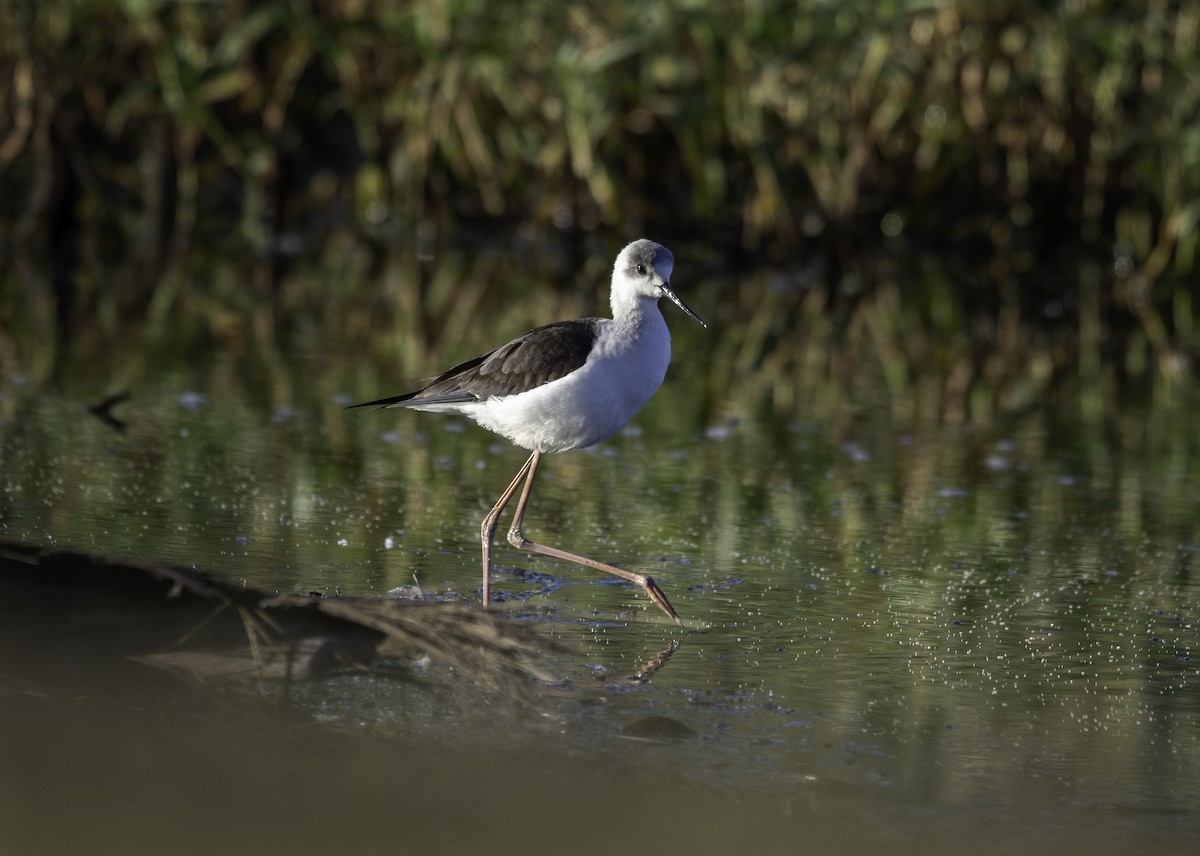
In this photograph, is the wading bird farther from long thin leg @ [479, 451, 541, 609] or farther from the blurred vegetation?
the blurred vegetation

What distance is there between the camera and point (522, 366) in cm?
502

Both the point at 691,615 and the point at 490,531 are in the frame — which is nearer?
the point at 691,615

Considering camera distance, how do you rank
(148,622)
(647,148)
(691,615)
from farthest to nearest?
(647,148), (691,615), (148,622)

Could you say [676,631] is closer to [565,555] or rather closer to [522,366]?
[565,555]

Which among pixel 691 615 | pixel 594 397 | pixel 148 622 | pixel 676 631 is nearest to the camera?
pixel 148 622

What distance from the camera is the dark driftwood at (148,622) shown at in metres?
3.56

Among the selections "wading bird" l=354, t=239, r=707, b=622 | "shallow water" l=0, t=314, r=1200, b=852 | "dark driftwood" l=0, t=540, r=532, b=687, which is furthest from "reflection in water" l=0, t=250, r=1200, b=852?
"wading bird" l=354, t=239, r=707, b=622

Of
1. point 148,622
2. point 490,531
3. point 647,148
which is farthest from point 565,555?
point 647,148

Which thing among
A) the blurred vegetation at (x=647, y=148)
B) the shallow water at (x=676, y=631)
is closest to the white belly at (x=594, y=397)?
the shallow water at (x=676, y=631)

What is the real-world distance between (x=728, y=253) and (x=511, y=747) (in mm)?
9452

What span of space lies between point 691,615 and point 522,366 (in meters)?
0.85

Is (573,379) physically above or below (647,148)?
below

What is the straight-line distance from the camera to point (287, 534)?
524 centimetres

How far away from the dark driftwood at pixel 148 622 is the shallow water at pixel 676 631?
89 millimetres
